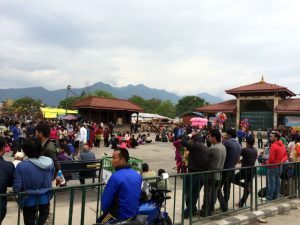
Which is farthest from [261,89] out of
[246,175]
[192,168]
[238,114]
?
[192,168]

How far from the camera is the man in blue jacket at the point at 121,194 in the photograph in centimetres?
363

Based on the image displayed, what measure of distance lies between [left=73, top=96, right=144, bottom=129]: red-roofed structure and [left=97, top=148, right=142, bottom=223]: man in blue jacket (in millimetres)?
28707

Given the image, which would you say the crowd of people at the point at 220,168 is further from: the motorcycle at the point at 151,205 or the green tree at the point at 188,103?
the green tree at the point at 188,103

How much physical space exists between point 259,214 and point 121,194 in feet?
14.9

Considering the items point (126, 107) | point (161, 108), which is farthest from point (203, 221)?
point (161, 108)

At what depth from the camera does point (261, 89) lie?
34344 millimetres

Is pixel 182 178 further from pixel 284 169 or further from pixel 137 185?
pixel 284 169

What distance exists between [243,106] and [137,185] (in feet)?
112

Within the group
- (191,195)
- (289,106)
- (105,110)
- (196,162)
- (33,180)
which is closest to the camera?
(33,180)

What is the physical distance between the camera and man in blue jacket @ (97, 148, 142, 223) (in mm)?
3635

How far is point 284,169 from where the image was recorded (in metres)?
8.26

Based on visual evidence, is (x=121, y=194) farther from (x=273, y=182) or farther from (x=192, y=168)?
(x=273, y=182)

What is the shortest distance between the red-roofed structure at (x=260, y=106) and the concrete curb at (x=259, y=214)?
1007 inches

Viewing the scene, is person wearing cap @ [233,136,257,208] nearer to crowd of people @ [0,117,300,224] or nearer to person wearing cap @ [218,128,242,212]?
crowd of people @ [0,117,300,224]
